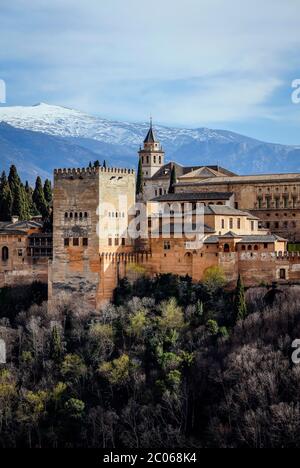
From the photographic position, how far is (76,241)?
54031 millimetres

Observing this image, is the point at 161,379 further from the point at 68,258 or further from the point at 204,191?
the point at 204,191

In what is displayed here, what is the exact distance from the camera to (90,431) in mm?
45000

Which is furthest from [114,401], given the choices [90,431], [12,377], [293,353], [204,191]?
[204,191]

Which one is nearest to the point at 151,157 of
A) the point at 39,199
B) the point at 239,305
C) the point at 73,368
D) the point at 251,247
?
the point at 39,199

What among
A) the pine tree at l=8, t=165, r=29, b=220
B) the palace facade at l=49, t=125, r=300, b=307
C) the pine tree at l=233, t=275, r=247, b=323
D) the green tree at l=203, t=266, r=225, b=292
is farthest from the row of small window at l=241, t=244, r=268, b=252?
the pine tree at l=8, t=165, r=29, b=220

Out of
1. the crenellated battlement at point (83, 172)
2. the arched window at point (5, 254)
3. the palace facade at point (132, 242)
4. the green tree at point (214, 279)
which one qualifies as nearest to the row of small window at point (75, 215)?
the palace facade at point (132, 242)

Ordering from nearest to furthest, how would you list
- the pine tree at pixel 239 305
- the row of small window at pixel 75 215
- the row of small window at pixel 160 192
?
the pine tree at pixel 239 305 → the row of small window at pixel 75 215 → the row of small window at pixel 160 192

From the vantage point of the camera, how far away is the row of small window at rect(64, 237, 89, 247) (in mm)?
53775

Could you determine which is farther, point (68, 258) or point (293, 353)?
point (68, 258)

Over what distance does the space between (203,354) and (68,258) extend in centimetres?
1097

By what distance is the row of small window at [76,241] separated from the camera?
2117 inches

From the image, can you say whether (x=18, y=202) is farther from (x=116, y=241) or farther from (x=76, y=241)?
(x=116, y=241)

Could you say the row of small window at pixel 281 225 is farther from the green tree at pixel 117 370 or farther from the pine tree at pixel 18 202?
the green tree at pixel 117 370

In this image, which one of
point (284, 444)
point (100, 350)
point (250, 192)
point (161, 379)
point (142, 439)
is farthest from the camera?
point (250, 192)
